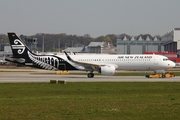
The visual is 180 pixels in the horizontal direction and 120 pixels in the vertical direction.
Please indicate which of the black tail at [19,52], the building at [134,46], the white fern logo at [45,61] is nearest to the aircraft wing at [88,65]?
the white fern logo at [45,61]

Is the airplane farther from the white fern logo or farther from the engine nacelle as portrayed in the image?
the engine nacelle

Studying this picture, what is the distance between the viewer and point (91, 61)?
199 ft

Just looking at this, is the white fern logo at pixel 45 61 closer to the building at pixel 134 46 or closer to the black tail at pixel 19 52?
the black tail at pixel 19 52

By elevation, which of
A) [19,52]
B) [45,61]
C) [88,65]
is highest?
[19,52]

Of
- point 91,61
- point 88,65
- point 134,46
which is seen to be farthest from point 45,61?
point 134,46

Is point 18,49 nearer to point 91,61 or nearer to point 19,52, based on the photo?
point 19,52

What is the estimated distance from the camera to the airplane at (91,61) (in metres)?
59.8

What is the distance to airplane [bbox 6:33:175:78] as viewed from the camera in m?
59.8

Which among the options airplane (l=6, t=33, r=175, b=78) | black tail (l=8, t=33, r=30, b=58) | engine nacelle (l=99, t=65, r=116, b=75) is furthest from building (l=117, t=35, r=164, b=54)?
engine nacelle (l=99, t=65, r=116, b=75)
